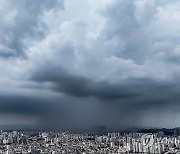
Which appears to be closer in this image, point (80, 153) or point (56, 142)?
point (80, 153)

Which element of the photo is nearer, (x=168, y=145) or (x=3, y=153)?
(x=3, y=153)

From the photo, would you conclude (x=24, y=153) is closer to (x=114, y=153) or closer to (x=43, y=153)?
(x=43, y=153)

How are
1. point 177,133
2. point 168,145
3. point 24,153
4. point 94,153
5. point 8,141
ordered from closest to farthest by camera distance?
point 24,153
point 94,153
point 168,145
point 8,141
point 177,133

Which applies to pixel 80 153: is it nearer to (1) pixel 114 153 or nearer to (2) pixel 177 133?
(1) pixel 114 153

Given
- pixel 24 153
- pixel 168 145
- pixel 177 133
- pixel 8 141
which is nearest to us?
pixel 24 153

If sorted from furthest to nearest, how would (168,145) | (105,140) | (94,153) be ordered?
(105,140)
(168,145)
(94,153)

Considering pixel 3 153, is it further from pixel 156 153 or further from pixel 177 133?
pixel 177 133

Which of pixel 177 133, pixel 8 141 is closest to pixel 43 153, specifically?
pixel 8 141

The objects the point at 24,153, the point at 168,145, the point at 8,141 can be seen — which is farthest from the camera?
the point at 8,141

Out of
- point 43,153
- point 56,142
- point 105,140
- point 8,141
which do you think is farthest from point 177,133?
point 43,153
